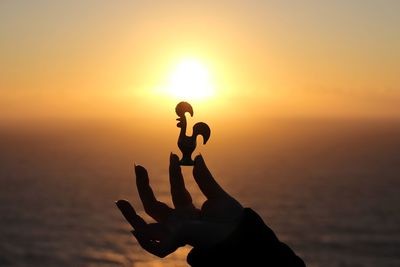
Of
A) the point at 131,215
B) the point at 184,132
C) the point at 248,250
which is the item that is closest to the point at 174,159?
the point at 184,132

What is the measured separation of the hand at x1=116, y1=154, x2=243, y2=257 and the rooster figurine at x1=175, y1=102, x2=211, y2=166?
0.13 meters

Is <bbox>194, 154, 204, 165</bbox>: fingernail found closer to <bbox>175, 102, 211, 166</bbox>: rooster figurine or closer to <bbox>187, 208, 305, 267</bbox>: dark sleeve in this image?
<bbox>175, 102, 211, 166</bbox>: rooster figurine

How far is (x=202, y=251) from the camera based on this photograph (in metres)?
6.45

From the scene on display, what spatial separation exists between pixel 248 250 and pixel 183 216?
79 cm

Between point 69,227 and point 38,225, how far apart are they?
7.08 metres

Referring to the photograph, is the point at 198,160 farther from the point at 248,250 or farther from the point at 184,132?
the point at 248,250

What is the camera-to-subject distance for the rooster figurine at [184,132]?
7.01m

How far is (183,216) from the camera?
6.84 m

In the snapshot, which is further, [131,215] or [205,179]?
[131,215]

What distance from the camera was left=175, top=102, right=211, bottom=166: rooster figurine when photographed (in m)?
7.01

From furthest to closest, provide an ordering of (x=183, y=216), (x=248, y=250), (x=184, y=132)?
(x=184, y=132) < (x=183, y=216) < (x=248, y=250)

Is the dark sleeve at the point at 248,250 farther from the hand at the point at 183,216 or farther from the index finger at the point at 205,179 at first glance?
the index finger at the point at 205,179

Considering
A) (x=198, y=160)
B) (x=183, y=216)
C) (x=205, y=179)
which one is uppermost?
(x=198, y=160)

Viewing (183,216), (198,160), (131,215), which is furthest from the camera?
(183,216)
